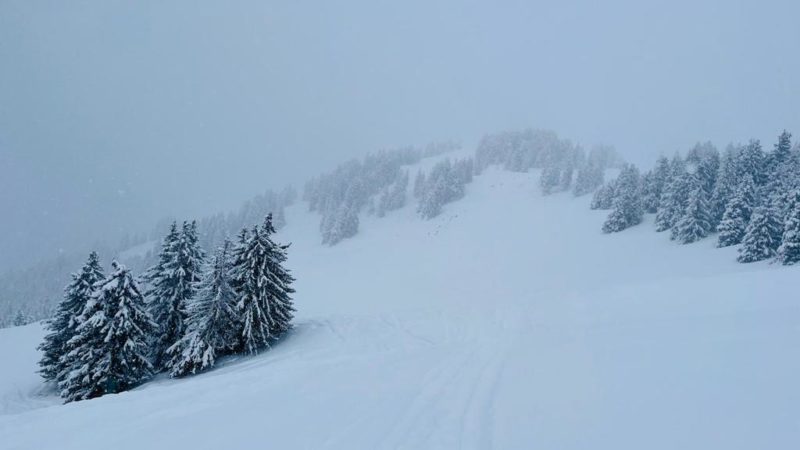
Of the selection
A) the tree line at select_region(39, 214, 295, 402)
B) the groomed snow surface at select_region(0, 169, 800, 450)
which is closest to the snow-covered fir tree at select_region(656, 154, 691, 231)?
the groomed snow surface at select_region(0, 169, 800, 450)

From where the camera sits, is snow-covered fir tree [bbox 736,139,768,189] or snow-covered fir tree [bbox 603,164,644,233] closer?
snow-covered fir tree [bbox 736,139,768,189]

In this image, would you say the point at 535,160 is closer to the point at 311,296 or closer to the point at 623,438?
the point at 311,296

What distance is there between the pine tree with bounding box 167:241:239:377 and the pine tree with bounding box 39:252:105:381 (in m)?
5.30

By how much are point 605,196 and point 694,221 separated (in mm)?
22497

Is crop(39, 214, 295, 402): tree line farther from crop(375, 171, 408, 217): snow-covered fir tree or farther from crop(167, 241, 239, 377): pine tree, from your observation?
crop(375, 171, 408, 217): snow-covered fir tree

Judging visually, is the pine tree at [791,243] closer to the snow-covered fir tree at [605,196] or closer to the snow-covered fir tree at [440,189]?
the snow-covered fir tree at [605,196]

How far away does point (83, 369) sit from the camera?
60.2 ft

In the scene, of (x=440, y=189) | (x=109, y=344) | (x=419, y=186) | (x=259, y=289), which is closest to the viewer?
(x=109, y=344)

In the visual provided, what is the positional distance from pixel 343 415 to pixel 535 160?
98757 mm

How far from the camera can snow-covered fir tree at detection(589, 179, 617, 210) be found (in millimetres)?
56281

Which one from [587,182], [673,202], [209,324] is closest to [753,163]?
[673,202]

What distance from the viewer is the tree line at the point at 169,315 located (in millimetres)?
18936

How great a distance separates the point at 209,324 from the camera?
20734 millimetres

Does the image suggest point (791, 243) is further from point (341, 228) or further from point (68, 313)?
point (341, 228)
